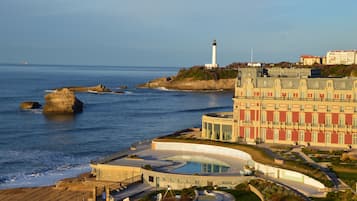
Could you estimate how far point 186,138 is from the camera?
63406 mm

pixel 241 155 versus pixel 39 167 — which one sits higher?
pixel 241 155

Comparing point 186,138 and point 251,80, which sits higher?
point 251,80

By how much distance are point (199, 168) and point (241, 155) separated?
20.8ft

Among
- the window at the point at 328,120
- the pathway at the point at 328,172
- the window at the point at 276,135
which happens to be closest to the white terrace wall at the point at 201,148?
the pathway at the point at 328,172

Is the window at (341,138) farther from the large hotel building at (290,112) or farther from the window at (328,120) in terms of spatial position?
the window at (328,120)

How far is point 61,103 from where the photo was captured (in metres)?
116

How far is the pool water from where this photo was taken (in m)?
48.9

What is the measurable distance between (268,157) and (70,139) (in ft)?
130

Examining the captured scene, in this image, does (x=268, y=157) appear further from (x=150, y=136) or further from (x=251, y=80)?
(x=150, y=136)

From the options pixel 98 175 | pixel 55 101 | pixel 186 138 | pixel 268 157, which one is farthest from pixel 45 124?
pixel 268 157

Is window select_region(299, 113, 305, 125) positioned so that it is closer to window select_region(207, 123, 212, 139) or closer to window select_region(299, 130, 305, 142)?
window select_region(299, 130, 305, 142)

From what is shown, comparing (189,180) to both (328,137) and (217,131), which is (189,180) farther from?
(328,137)

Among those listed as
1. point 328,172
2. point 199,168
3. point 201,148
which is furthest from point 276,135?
point 328,172

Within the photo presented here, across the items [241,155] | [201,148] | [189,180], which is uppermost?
[201,148]
